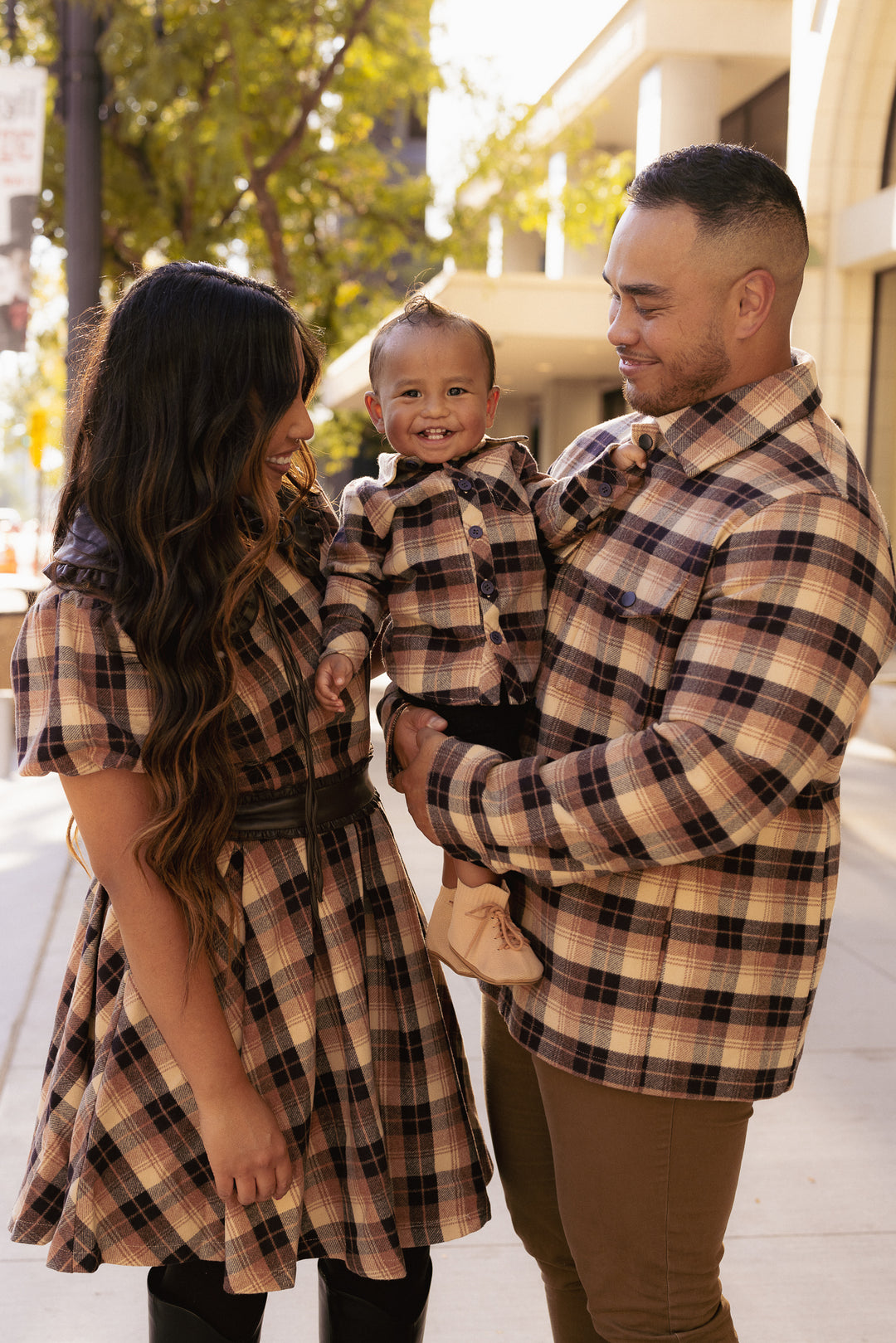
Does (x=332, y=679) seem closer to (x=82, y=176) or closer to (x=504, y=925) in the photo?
(x=504, y=925)

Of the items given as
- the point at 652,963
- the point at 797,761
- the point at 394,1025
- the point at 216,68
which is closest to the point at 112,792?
the point at 394,1025

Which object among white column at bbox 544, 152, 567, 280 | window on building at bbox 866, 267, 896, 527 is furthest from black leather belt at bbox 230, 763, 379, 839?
white column at bbox 544, 152, 567, 280

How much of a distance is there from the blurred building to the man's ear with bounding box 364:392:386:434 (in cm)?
870

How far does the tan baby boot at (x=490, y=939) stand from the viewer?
6.20ft

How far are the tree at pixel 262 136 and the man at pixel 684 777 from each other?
722 centimetres

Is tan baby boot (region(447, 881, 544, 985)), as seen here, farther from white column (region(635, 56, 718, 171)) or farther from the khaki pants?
white column (region(635, 56, 718, 171))

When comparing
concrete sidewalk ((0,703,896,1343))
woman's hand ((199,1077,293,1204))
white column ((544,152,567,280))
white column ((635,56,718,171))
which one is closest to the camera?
woman's hand ((199,1077,293,1204))

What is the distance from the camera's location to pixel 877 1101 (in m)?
3.78

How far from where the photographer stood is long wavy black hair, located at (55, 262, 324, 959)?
1690 millimetres

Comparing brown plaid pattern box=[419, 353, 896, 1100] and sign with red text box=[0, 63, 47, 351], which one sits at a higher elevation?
sign with red text box=[0, 63, 47, 351]

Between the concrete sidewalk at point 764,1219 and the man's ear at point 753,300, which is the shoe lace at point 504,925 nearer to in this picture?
the man's ear at point 753,300

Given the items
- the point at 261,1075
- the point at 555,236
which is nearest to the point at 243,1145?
the point at 261,1075

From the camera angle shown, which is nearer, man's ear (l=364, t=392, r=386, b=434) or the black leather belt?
the black leather belt

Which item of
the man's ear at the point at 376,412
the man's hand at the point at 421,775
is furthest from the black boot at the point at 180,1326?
the man's ear at the point at 376,412
